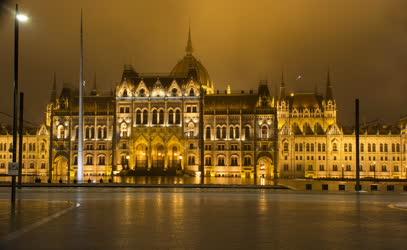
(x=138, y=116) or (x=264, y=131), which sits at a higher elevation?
(x=138, y=116)

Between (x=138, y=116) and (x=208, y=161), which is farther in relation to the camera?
(x=208, y=161)

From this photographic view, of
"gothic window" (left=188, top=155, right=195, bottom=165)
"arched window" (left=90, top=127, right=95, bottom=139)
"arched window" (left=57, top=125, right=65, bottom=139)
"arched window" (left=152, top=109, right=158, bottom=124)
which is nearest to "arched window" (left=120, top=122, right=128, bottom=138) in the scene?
"arched window" (left=152, top=109, right=158, bottom=124)

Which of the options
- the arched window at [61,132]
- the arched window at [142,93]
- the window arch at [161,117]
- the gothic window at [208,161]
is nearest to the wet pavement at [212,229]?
the window arch at [161,117]

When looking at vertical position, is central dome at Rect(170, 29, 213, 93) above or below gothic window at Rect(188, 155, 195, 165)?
→ above

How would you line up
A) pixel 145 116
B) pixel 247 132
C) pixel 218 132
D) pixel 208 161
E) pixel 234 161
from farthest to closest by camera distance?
pixel 247 132 → pixel 218 132 → pixel 234 161 → pixel 208 161 → pixel 145 116

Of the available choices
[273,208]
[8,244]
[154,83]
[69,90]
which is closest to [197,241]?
[8,244]

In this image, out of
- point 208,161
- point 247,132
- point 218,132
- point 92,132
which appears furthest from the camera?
point 92,132

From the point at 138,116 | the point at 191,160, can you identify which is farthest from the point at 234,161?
the point at 138,116

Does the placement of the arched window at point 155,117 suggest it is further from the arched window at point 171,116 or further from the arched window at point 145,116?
the arched window at point 171,116

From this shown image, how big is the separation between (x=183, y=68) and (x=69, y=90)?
25.9 meters

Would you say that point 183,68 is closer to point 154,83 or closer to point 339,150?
point 154,83

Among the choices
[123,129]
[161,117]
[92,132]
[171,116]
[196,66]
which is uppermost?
[196,66]

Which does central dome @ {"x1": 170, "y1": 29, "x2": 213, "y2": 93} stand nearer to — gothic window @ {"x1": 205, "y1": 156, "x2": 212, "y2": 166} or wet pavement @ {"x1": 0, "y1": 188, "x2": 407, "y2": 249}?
gothic window @ {"x1": 205, "y1": 156, "x2": 212, "y2": 166}

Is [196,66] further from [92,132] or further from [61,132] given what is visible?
[61,132]
